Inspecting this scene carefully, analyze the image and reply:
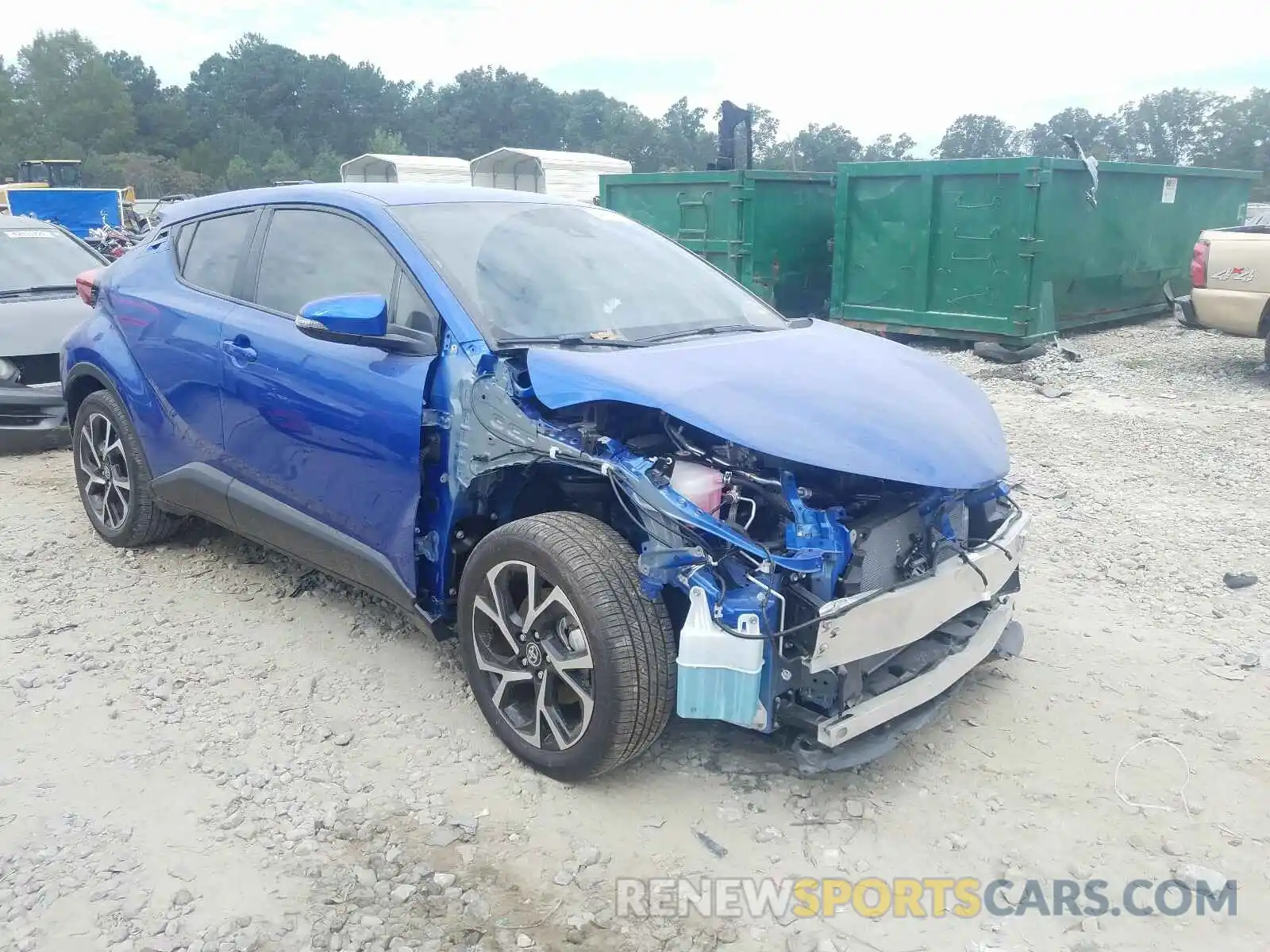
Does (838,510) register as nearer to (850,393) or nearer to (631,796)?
(850,393)

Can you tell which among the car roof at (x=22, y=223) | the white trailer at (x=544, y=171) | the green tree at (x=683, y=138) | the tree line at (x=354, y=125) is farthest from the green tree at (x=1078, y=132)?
the car roof at (x=22, y=223)

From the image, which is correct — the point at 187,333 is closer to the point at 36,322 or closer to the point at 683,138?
the point at 36,322

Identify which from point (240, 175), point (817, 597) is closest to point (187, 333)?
point (817, 597)

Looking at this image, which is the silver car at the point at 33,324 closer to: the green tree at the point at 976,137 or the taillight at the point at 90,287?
the taillight at the point at 90,287

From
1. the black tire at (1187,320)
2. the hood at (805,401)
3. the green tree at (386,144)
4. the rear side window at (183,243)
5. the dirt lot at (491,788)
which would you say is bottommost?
the dirt lot at (491,788)

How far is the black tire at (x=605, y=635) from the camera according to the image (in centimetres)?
283

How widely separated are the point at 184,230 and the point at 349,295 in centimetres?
169

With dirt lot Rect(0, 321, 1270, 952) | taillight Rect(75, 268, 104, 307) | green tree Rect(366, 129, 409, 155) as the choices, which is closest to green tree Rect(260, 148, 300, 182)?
green tree Rect(366, 129, 409, 155)

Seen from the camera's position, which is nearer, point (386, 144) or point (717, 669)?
point (717, 669)

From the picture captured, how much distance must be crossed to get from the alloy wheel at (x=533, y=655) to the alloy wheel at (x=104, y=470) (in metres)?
2.62

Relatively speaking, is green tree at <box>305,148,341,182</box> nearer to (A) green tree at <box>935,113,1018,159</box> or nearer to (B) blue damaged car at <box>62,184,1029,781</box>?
(A) green tree at <box>935,113,1018,159</box>

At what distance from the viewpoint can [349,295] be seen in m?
3.46

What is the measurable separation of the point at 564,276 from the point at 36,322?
5.25m

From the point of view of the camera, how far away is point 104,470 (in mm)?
5094
